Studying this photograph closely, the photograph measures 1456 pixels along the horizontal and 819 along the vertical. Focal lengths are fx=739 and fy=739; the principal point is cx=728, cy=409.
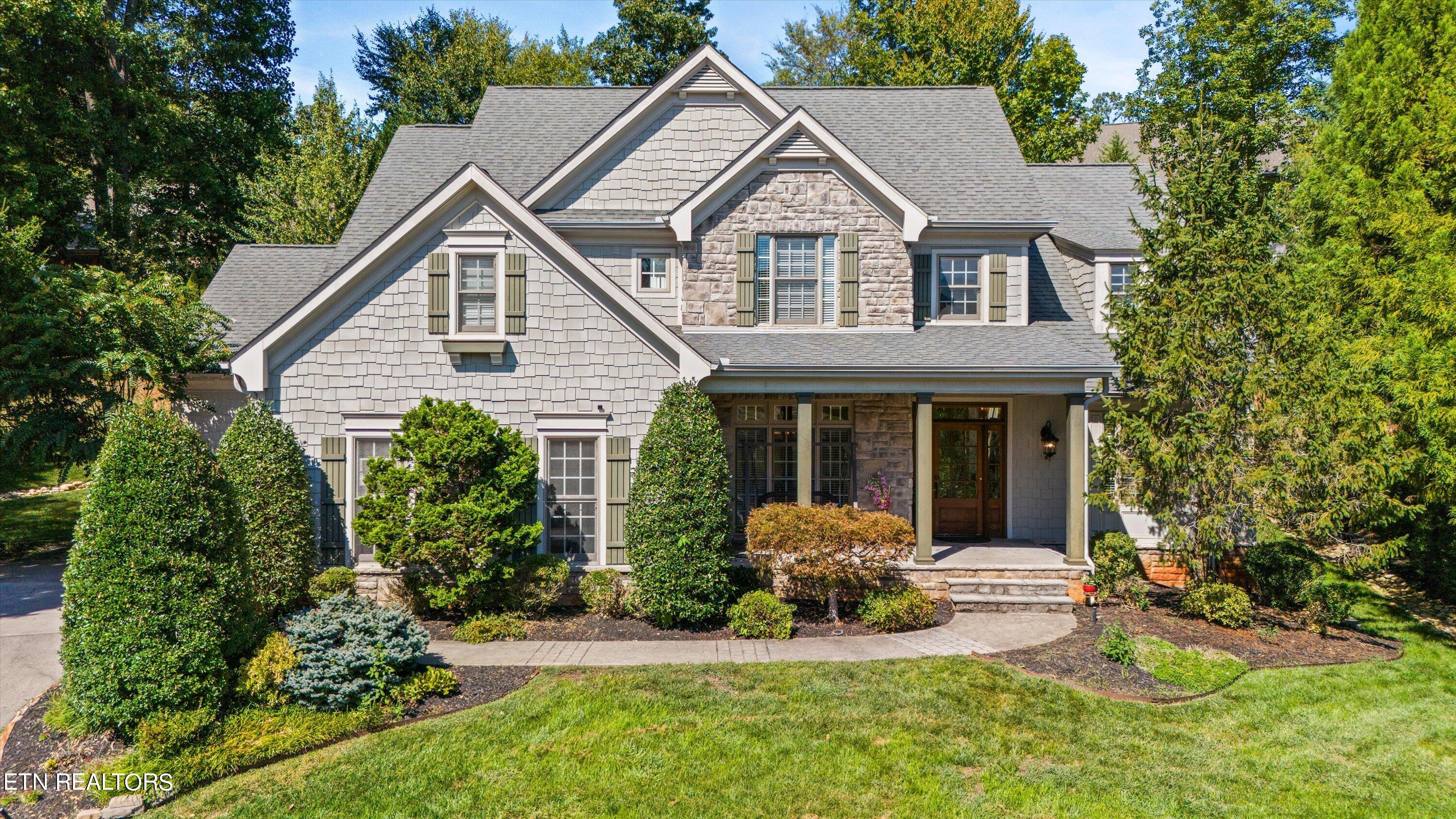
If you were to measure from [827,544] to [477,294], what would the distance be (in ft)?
22.2

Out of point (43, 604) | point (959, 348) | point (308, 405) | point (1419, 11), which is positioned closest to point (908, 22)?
point (1419, 11)

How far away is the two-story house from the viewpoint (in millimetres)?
11719

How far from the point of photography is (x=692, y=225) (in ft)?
44.8

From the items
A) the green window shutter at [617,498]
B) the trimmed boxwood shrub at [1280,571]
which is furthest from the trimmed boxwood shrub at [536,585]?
the trimmed boxwood shrub at [1280,571]

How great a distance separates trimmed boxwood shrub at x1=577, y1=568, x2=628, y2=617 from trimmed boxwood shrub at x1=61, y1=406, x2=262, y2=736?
15.7 feet

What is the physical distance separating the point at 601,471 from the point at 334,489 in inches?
165

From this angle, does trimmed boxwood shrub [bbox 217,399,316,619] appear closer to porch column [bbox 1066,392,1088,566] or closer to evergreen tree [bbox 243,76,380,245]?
porch column [bbox 1066,392,1088,566]

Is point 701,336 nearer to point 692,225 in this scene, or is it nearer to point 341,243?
point 692,225

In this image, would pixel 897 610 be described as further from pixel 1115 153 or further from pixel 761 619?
pixel 1115 153

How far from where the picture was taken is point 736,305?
1382 centimetres

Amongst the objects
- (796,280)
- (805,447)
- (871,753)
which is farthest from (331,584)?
(796,280)

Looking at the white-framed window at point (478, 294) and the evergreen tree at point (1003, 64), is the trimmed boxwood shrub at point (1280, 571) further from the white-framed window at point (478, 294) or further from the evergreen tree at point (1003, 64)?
the evergreen tree at point (1003, 64)

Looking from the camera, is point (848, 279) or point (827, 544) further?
point (848, 279)

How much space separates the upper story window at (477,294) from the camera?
11828 mm
